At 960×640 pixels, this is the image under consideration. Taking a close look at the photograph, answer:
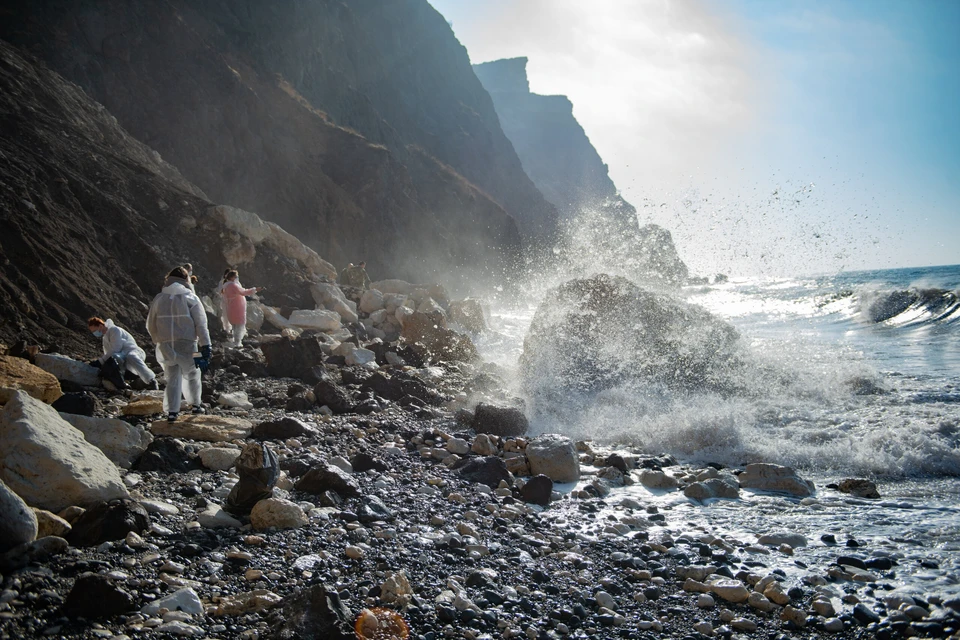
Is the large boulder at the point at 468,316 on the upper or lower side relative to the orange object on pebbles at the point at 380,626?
upper

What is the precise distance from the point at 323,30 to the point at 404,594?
131ft

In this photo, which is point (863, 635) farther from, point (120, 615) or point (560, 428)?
point (560, 428)

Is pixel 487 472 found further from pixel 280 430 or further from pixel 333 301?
pixel 333 301

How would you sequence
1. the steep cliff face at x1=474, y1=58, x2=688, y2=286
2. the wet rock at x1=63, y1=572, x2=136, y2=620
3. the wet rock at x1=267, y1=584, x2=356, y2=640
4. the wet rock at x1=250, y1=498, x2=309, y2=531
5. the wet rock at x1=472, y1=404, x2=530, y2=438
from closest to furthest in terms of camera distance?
the wet rock at x1=63, y1=572, x2=136, y2=620 → the wet rock at x1=267, y1=584, x2=356, y2=640 → the wet rock at x1=250, y1=498, x2=309, y2=531 → the wet rock at x1=472, y1=404, x2=530, y2=438 → the steep cliff face at x1=474, y1=58, x2=688, y2=286

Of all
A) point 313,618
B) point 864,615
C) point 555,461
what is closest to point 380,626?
point 313,618

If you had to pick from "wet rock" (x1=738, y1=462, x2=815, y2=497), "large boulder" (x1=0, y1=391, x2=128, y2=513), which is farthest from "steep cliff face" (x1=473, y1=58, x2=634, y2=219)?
"large boulder" (x1=0, y1=391, x2=128, y2=513)

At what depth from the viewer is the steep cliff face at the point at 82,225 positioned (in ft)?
28.7

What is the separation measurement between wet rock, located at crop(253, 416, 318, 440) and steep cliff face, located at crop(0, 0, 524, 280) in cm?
1889

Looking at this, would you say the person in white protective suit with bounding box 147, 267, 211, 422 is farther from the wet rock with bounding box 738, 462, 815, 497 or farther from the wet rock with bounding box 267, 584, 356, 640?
the wet rock with bounding box 738, 462, 815, 497

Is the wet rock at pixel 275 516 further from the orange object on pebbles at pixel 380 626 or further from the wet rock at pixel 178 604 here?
the orange object on pebbles at pixel 380 626

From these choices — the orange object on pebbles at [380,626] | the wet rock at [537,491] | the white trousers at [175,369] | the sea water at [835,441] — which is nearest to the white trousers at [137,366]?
the white trousers at [175,369]

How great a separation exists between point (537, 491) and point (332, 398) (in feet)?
11.1

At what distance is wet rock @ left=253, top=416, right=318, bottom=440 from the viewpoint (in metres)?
5.85

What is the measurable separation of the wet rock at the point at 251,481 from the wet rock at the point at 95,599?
1.28 meters
